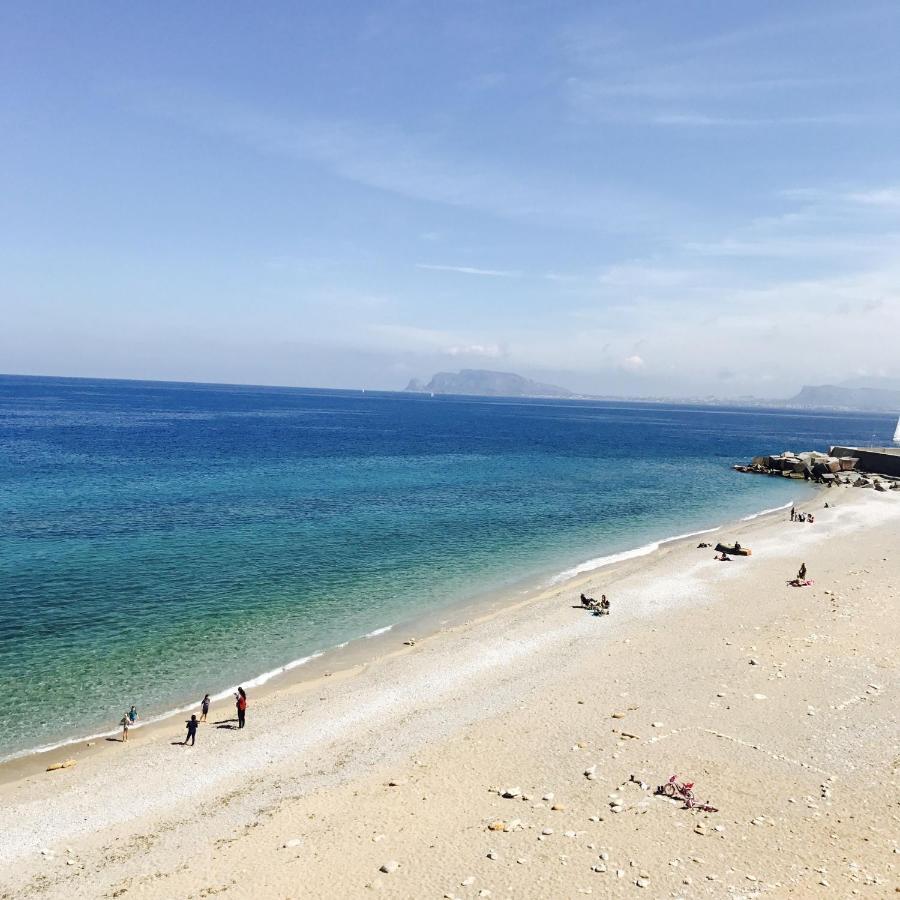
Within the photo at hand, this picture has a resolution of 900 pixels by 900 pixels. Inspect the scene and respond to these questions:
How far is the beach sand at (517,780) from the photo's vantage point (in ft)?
49.9

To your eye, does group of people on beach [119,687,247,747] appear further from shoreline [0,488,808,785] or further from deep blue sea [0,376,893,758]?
deep blue sea [0,376,893,758]

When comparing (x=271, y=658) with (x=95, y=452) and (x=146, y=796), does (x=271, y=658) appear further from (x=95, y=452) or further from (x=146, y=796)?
(x=95, y=452)

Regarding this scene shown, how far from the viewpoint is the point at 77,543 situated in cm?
4512

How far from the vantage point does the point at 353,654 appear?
100 ft

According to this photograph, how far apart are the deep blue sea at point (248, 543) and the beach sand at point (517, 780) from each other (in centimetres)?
424

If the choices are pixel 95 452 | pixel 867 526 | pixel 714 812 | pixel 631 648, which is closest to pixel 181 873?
pixel 714 812

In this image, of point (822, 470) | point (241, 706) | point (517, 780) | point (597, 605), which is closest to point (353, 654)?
point (241, 706)

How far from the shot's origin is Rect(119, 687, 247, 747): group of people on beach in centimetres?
2228

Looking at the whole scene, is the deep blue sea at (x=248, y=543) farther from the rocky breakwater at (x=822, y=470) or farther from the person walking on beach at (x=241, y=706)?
the rocky breakwater at (x=822, y=470)

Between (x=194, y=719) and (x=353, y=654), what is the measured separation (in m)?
9.39

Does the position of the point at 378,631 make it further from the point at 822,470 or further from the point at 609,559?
the point at 822,470

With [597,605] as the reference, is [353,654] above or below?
below

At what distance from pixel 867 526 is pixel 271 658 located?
5428 centimetres

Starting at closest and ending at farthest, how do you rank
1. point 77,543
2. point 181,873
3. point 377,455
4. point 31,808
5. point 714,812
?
point 181,873
point 714,812
point 31,808
point 77,543
point 377,455
